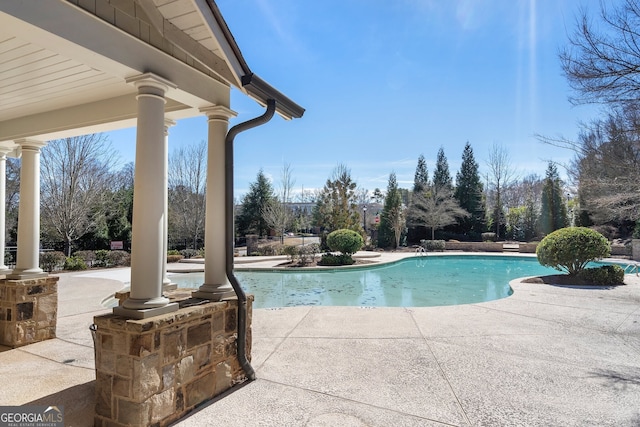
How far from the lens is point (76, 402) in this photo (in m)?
2.83

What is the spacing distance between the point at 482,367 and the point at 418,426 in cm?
142

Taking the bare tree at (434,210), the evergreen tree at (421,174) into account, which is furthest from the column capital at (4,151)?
the evergreen tree at (421,174)

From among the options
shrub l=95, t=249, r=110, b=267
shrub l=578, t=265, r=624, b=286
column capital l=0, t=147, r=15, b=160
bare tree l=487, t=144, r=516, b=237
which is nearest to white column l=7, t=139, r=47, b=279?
column capital l=0, t=147, r=15, b=160

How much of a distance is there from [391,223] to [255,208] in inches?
430

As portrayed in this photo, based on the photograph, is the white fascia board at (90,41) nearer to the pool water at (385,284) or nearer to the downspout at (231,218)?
the downspout at (231,218)

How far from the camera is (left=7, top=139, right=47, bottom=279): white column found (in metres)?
4.36

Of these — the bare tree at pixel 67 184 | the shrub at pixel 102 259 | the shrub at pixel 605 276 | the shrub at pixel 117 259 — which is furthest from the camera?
the shrub at pixel 117 259

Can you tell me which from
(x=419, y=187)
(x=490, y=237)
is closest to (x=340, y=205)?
(x=419, y=187)

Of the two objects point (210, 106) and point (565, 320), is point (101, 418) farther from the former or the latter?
point (565, 320)

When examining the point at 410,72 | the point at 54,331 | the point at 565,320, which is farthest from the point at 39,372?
the point at 410,72

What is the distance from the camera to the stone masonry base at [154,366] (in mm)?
2312

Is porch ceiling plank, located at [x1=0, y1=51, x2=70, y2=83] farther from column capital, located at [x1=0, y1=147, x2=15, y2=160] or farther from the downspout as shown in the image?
column capital, located at [x1=0, y1=147, x2=15, y2=160]

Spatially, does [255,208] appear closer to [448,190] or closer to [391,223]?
[391,223]

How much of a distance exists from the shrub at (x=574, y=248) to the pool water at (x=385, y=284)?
153cm
